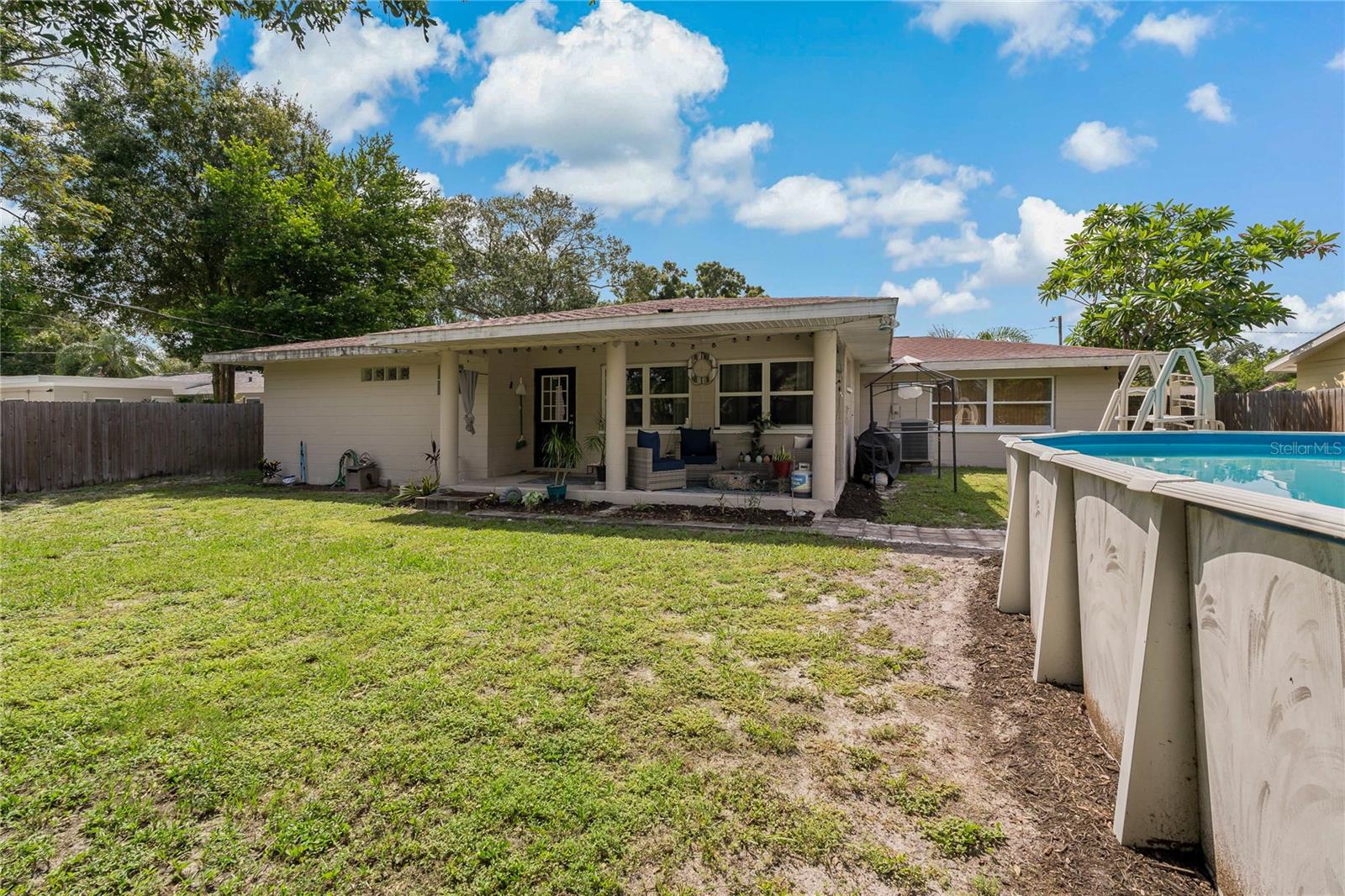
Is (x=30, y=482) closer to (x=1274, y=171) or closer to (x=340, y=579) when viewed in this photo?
(x=340, y=579)

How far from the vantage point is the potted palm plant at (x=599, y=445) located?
9.46m

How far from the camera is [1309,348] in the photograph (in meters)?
11.4

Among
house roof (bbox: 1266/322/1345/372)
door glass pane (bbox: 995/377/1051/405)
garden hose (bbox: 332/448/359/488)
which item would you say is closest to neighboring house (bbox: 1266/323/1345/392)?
house roof (bbox: 1266/322/1345/372)

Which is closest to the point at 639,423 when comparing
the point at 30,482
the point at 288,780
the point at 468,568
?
the point at 468,568

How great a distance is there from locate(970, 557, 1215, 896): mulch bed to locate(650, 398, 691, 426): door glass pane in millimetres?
6729

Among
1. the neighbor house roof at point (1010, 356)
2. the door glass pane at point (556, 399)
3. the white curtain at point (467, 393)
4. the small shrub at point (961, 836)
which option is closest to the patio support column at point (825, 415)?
the neighbor house roof at point (1010, 356)

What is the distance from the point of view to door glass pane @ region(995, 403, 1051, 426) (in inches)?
533

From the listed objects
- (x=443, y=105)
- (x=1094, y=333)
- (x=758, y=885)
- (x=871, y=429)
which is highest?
(x=443, y=105)

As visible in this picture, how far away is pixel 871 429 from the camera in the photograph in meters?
10.5

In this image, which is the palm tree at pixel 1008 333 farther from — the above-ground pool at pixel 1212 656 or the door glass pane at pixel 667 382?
the above-ground pool at pixel 1212 656

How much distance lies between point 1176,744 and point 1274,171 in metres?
16.0

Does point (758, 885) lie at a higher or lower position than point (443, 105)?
lower

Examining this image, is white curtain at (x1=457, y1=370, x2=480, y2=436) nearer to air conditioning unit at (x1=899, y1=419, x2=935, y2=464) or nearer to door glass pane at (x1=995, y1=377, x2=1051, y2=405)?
air conditioning unit at (x1=899, y1=419, x2=935, y2=464)

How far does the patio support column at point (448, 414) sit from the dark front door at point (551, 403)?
200 cm
